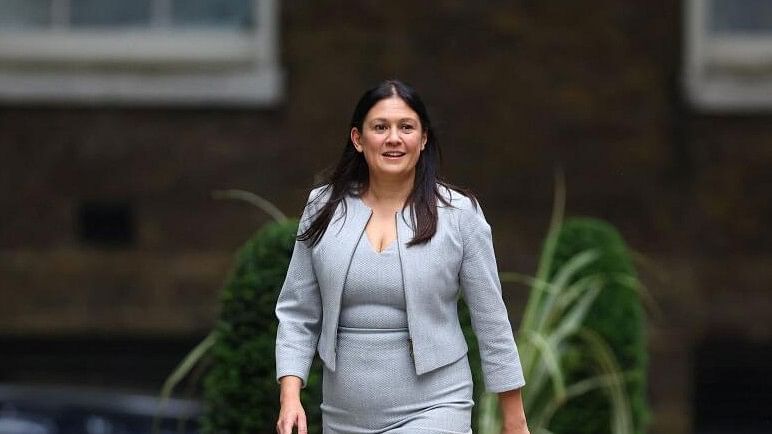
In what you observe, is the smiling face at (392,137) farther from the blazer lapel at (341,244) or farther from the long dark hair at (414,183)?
the blazer lapel at (341,244)

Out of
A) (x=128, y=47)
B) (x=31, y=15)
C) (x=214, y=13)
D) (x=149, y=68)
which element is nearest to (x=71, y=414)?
(x=149, y=68)

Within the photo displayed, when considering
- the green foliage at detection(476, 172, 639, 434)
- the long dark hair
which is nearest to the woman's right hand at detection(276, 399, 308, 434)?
the long dark hair

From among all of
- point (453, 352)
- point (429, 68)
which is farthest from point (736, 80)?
point (453, 352)

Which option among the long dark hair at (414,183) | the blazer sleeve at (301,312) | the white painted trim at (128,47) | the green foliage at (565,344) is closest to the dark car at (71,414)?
the green foliage at (565,344)

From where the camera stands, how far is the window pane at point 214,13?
1084 centimetres

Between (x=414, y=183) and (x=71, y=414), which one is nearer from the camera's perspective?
(x=414, y=183)

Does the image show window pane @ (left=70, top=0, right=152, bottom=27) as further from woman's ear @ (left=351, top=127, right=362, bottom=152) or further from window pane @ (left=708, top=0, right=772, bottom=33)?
woman's ear @ (left=351, top=127, right=362, bottom=152)

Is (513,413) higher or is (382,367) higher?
(382,367)

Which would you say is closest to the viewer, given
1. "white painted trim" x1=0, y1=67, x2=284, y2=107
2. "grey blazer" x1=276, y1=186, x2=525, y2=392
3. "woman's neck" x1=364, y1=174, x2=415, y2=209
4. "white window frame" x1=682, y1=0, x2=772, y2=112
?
"grey blazer" x1=276, y1=186, x2=525, y2=392

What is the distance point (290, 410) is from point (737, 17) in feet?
24.4

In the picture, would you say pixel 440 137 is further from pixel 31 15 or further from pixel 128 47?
pixel 31 15

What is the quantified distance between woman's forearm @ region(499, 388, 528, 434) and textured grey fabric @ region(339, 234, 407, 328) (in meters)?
0.33

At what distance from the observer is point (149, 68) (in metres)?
10.7

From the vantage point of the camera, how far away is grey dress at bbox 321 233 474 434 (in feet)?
13.4
